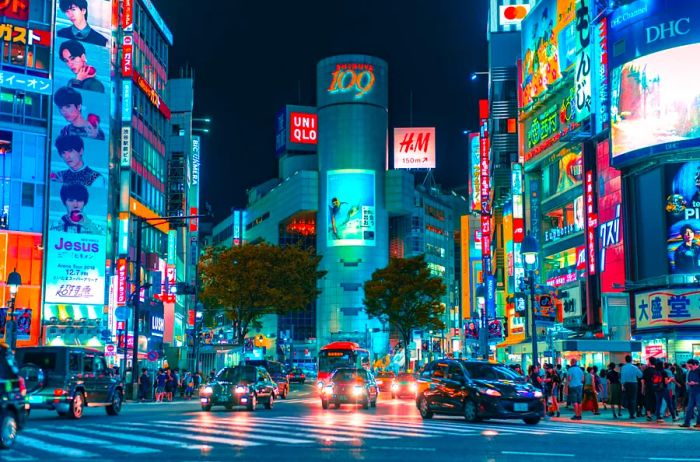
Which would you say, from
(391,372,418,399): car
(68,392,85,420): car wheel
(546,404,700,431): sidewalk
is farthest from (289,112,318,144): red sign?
(68,392,85,420): car wheel

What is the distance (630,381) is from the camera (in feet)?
98.5

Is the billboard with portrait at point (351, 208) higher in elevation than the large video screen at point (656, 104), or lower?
higher

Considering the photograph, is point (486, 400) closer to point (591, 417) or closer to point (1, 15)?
point (591, 417)

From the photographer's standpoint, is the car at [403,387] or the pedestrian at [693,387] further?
the car at [403,387]

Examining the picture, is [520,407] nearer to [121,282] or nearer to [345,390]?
[345,390]

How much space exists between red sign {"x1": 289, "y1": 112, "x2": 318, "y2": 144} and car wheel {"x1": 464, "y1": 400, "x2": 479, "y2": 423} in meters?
118

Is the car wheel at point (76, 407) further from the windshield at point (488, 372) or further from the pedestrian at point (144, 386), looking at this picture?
the pedestrian at point (144, 386)

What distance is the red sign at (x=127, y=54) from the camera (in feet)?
226

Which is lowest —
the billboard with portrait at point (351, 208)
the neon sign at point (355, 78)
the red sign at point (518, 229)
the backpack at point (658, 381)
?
the backpack at point (658, 381)

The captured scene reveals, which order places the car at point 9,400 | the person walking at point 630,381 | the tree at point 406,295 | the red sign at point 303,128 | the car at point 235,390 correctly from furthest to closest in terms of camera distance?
the red sign at point 303,128
the tree at point 406,295
the car at point 235,390
the person walking at point 630,381
the car at point 9,400

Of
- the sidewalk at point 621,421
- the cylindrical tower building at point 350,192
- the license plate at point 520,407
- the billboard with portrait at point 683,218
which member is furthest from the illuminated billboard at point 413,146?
the license plate at point 520,407

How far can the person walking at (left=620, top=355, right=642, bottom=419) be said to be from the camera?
29766 millimetres

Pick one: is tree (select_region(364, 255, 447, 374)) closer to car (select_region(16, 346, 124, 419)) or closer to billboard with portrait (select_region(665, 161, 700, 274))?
billboard with portrait (select_region(665, 161, 700, 274))

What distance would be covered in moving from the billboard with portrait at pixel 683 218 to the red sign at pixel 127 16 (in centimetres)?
4101
